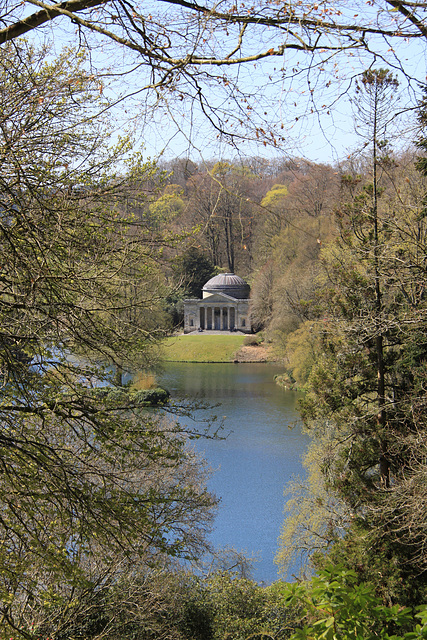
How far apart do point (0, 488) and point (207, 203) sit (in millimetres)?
2629

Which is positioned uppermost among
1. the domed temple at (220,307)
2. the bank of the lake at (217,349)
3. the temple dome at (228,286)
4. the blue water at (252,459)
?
the temple dome at (228,286)

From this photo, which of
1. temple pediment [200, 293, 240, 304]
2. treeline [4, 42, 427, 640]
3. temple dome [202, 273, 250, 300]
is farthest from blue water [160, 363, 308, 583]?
temple dome [202, 273, 250, 300]

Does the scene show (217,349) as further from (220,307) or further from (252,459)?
(252,459)

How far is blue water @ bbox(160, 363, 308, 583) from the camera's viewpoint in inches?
544

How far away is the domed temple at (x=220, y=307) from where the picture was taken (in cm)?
5031

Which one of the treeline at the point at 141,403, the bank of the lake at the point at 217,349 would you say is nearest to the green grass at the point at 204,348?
the bank of the lake at the point at 217,349

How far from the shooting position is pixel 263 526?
1452 cm

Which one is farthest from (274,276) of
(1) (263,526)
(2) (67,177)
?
(2) (67,177)

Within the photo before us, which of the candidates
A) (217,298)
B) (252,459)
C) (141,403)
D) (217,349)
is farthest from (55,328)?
(217,298)

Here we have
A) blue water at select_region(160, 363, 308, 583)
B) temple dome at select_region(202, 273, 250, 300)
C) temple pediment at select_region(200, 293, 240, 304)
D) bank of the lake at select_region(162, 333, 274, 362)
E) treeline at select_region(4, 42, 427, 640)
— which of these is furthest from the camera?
temple dome at select_region(202, 273, 250, 300)

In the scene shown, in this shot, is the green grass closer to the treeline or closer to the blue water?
the blue water

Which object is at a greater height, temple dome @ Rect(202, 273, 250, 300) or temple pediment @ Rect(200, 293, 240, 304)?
temple dome @ Rect(202, 273, 250, 300)

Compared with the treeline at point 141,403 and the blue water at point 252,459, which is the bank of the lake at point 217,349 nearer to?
the blue water at point 252,459

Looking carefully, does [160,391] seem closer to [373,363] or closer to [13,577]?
[373,363]
